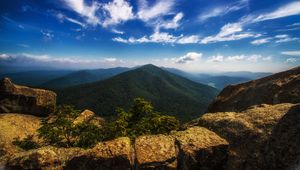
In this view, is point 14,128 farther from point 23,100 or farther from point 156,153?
point 156,153

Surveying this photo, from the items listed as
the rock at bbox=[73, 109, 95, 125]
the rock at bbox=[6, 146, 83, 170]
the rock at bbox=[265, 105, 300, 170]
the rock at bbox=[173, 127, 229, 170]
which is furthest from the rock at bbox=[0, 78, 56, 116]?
the rock at bbox=[265, 105, 300, 170]

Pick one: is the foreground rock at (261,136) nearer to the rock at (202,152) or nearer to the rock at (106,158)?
the rock at (202,152)

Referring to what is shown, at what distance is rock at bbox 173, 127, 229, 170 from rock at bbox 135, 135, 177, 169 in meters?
0.78

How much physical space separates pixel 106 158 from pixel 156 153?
4.17 meters

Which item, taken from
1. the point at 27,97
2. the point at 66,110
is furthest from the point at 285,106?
the point at 27,97

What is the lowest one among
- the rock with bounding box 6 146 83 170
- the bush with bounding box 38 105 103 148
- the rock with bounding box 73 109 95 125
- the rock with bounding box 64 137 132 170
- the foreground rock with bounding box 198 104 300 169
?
the rock with bounding box 73 109 95 125

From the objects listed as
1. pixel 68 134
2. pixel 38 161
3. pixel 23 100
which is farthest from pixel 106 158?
pixel 23 100

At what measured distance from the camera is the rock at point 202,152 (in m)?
16.1

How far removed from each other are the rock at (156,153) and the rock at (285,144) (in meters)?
7.55

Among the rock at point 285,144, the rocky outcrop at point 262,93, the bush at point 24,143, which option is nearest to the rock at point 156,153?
the rock at point 285,144

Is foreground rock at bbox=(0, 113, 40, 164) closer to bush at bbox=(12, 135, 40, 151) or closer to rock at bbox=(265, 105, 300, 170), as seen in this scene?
bush at bbox=(12, 135, 40, 151)

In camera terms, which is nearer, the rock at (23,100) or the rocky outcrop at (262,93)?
the rocky outcrop at (262,93)

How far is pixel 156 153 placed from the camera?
16266 millimetres

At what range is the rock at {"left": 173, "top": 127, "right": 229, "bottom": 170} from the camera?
1611cm
